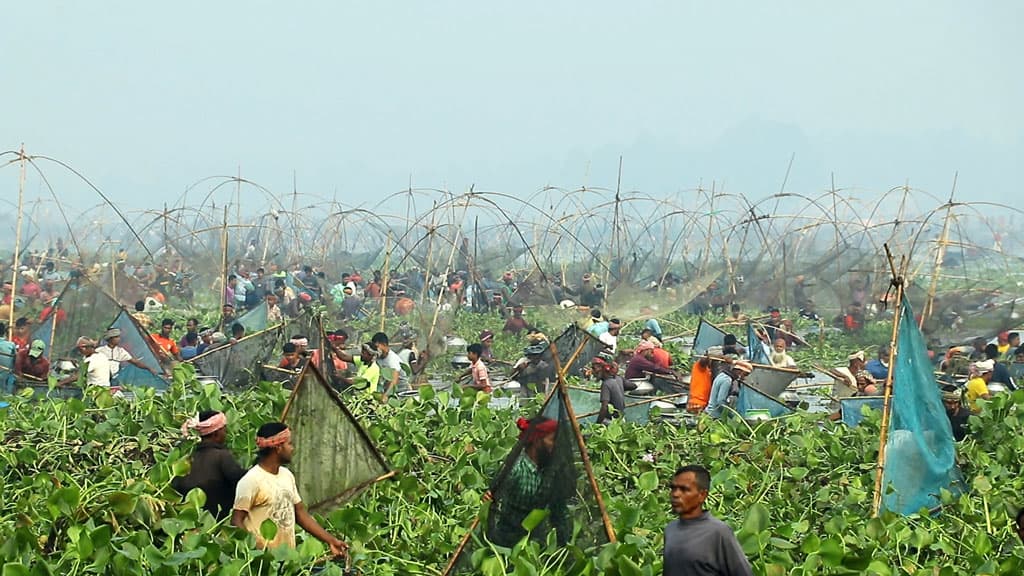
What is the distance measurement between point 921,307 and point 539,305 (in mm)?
5316

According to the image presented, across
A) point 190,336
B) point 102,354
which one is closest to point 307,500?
point 102,354

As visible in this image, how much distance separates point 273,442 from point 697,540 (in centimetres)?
166

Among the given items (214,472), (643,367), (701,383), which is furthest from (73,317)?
(214,472)

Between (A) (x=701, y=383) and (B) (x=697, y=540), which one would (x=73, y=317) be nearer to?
(A) (x=701, y=383)

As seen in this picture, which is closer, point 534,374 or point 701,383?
point 701,383

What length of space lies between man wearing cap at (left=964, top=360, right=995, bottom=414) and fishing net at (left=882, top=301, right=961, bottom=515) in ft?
4.94

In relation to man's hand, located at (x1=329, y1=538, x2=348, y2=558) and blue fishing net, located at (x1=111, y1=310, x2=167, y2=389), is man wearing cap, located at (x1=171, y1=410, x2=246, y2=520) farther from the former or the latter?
blue fishing net, located at (x1=111, y1=310, x2=167, y2=389)

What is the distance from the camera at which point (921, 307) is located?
14438 millimetres

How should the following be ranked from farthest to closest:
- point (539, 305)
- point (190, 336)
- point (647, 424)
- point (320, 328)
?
point (539, 305) → point (190, 336) → point (320, 328) → point (647, 424)

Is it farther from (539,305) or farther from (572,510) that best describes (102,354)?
(539,305)

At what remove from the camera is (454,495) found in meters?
6.46

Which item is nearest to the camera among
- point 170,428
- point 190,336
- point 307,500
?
point 307,500

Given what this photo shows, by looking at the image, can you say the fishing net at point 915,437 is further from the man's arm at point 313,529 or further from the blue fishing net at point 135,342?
the blue fishing net at point 135,342

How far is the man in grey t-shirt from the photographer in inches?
153
